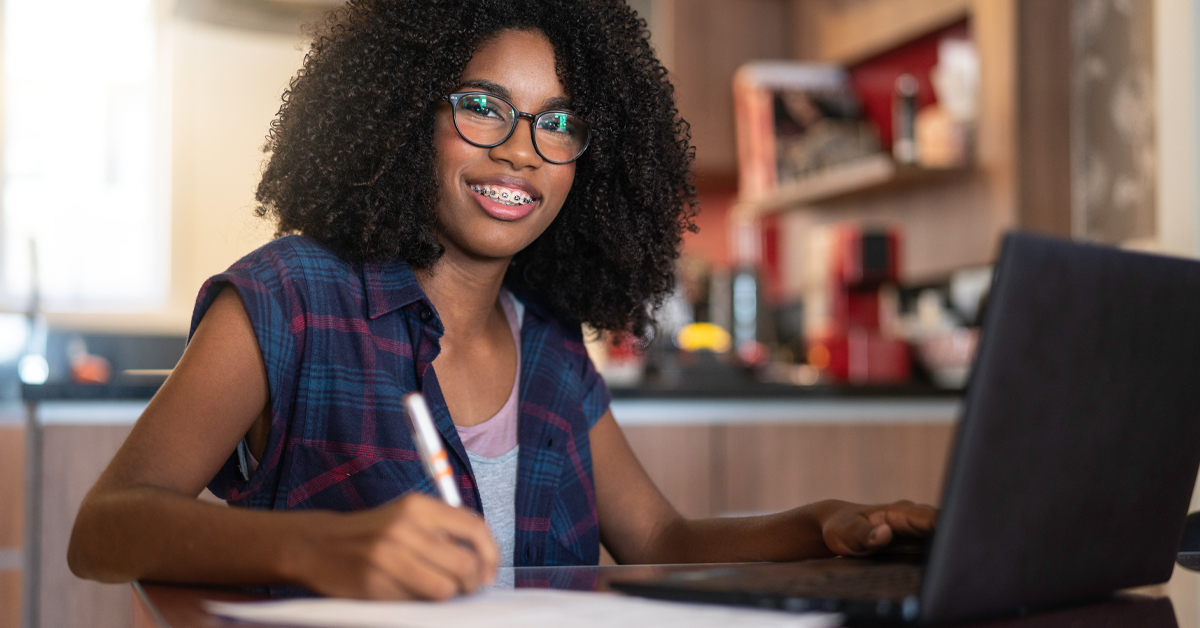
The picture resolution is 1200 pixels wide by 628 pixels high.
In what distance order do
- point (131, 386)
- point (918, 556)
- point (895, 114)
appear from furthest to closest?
point (895, 114) → point (131, 386) → point (918, 556)

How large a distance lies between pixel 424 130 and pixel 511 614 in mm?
702

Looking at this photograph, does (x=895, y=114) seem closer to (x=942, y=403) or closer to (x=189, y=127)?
(x=942, y=403)

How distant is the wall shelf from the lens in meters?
3.00

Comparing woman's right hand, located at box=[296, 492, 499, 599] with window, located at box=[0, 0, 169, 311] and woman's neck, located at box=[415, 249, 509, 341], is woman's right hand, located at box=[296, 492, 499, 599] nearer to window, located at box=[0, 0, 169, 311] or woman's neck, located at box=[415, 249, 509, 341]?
woman's neck, located at box=[415, 249, 509, 341]

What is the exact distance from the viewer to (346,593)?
617 mm

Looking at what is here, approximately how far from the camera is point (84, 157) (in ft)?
15.8

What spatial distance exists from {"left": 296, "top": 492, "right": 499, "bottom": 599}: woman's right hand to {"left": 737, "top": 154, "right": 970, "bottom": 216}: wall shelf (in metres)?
2.58

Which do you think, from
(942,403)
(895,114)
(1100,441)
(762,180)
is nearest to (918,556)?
(1100,441)

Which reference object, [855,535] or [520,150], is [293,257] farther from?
[855,535]

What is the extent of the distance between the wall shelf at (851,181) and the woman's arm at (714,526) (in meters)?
1.97

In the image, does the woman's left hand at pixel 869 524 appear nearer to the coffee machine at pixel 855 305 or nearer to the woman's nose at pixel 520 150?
the woman's nose at pixel 520 150

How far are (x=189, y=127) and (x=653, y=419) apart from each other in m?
3.71

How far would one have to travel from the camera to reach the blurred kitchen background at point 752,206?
80.8 inches

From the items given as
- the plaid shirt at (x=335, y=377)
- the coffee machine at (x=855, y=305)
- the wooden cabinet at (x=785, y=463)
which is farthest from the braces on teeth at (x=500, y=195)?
the coffee machine at (x=855, y=305)
